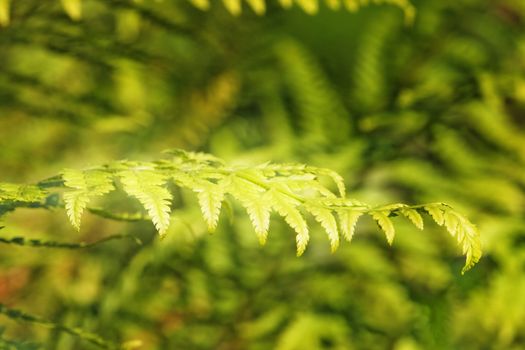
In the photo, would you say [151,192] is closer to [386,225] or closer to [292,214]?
[292,214]

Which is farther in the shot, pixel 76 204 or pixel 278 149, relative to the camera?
pixel 278 149

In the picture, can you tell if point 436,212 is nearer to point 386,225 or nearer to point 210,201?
point 386,225

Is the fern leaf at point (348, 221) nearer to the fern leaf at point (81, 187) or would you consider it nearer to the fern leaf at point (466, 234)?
the fern leaf at point (466, 234)

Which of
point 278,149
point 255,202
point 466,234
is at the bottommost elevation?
point 466,234

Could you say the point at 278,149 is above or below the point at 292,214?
above

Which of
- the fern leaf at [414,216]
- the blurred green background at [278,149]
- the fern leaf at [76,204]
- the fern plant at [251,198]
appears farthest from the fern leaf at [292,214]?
the blurred green background at [278,149]

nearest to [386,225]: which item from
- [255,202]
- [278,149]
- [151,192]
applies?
[255,202]

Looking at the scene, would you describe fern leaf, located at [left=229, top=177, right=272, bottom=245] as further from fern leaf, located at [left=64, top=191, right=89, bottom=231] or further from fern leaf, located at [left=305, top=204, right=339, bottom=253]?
fern leaf, located at [left=64, top=191, right=89, bottom=231]
